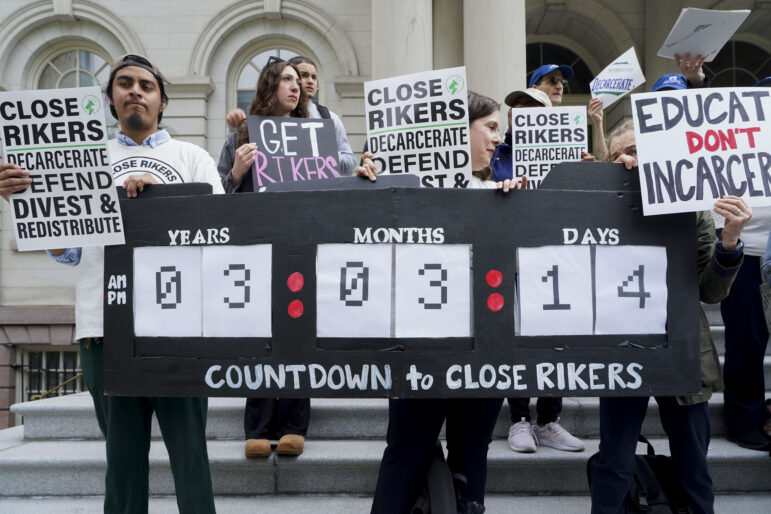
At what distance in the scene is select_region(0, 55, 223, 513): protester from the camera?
2602 mm

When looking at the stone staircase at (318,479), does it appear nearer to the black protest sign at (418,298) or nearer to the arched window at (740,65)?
the black protest sign at (418,298)

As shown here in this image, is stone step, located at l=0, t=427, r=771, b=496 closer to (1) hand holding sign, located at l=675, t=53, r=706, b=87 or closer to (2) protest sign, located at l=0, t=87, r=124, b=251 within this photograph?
(2) protest sign, located at l=0, t=87, r=124, b=251

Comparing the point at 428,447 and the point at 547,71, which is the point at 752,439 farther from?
the point at 547,71

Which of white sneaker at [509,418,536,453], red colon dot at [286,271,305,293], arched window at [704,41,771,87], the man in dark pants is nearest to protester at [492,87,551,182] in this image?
white sneaker at [509,418,536,453]

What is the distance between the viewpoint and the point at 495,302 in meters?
2.25

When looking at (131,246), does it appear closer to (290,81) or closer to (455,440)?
(455,440)

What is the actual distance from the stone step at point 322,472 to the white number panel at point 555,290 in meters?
1.90

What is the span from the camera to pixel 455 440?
8.79 ft

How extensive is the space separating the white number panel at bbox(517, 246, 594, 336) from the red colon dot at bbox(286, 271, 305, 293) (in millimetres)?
737

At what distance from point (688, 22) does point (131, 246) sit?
10.1ft

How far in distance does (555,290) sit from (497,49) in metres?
5.96

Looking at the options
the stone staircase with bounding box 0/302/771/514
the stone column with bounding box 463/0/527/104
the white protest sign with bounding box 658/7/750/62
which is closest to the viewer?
the white protest sign with bounding box 658/7/750/62

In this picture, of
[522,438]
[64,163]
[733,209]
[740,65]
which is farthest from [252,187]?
[740,65]

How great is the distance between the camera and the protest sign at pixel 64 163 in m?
2.34
